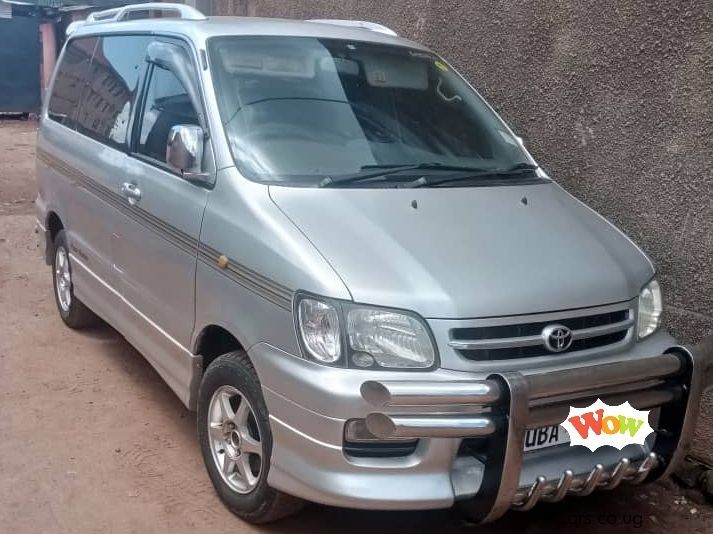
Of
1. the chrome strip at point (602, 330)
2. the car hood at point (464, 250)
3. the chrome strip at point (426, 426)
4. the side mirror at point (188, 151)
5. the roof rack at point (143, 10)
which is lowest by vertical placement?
the chrome strip at point (426, 426)

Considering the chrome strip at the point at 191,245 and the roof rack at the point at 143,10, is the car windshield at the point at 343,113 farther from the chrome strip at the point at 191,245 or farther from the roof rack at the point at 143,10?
the roof rack at the point at 143,10

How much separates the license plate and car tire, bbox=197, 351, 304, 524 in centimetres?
98

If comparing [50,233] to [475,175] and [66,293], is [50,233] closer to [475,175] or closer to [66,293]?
[66,293]

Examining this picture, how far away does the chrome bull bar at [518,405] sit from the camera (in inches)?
115

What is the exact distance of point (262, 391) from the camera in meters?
3.36

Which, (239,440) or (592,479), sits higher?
(592,479)

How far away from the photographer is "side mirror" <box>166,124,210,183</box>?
3.80 m

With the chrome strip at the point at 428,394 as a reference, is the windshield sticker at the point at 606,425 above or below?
below

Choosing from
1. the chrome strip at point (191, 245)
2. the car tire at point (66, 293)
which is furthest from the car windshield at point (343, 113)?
the car tire at point (66, 293)

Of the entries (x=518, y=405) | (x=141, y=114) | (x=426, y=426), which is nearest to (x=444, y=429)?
(x=426, y=426)

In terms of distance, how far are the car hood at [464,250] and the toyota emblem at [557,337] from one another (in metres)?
0.08

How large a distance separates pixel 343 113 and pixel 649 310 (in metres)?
1.66

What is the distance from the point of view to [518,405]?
2.93 m

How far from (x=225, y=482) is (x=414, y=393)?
1.27 meters
